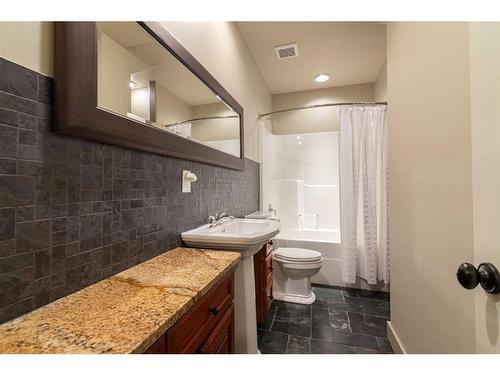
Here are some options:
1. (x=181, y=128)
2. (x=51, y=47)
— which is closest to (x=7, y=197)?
(x=51, y=47)

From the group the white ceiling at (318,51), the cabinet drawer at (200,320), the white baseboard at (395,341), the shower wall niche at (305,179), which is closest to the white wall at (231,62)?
the white ceiling at (318,51)

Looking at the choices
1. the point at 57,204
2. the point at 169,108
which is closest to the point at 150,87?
the point at 169,108

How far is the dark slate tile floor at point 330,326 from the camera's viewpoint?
1.56 meters

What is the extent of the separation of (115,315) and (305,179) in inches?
122

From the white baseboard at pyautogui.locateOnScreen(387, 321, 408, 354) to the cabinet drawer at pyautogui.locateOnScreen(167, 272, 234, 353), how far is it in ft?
4.26

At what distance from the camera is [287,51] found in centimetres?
239

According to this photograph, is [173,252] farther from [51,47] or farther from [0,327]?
[51,47]

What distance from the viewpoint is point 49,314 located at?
55cm

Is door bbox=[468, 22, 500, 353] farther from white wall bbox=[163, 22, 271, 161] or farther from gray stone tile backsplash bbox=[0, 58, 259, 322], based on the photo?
white wall bbox=[163, 22, 271, 161]

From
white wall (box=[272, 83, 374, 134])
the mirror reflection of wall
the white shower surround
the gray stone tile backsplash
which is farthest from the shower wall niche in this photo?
the gray stone tile backsplash

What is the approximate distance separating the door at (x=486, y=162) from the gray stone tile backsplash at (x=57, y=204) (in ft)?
3.60

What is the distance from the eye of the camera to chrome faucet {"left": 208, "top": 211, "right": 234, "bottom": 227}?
1503 mm

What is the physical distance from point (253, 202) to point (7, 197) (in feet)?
6.88
